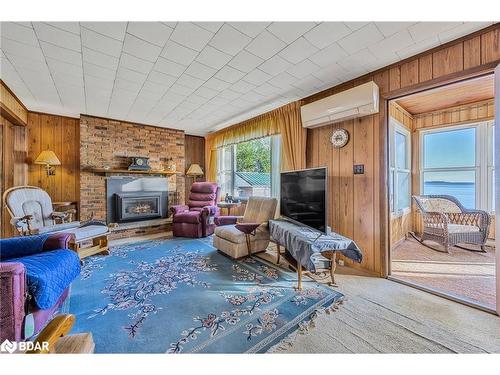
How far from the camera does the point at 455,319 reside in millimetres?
1740

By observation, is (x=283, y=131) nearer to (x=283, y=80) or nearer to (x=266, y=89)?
(x=266, y=89)

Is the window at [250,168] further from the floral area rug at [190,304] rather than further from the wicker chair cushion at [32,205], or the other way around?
the wicker chair cushion at [32,205]

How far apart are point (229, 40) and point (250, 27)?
253mm

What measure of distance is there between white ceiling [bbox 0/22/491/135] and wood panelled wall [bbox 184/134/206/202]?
2.43 m

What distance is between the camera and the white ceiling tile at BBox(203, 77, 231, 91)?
8.96ft

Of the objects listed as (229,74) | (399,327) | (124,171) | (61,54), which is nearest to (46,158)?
(124,171)

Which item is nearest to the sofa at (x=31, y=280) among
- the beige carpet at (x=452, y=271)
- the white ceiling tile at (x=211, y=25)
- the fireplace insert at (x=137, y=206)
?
the white ceiling tile at (x=211, y=25)

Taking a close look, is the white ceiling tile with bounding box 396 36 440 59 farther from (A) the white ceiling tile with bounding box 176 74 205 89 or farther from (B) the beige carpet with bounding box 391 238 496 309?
(B) the beige carpet with bounding box 391 238 496 309

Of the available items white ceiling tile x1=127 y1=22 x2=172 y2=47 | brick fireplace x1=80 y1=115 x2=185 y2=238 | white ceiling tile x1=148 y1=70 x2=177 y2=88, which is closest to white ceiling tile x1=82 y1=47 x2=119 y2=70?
white ceiling tile x1=148 y1=70 x2=177 y2=88

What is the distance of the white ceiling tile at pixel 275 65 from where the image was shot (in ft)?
7.46

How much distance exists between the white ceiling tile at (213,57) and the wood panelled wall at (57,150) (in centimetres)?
362

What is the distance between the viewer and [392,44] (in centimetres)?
203
